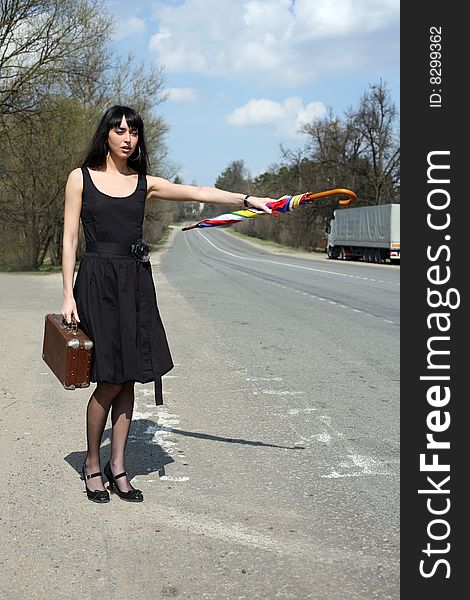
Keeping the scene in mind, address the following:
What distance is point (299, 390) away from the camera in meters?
7.48

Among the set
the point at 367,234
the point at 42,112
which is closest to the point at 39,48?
the point at 42,112

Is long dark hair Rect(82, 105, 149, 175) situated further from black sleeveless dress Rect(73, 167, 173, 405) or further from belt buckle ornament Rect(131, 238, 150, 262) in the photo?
belt buckle ornament Rect(131, 238, 150, 262)

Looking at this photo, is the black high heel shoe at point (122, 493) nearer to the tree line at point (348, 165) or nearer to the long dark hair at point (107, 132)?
the long dark hair at point (107, 132)

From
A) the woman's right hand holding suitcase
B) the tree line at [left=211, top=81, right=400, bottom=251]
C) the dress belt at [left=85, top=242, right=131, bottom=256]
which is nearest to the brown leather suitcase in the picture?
the woman's right hand holding suitcase

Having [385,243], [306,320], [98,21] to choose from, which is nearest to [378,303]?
[306,320]

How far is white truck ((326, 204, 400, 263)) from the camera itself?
4241 centimetres

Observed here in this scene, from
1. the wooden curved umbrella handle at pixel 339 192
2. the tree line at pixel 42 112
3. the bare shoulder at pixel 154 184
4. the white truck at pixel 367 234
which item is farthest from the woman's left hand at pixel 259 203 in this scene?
the white truck at pixel 367 234

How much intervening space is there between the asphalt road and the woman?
440mm

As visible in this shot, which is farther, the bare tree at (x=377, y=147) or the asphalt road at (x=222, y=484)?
the bare tree at (x=377, y=147)

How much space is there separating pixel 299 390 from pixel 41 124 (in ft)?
75.0

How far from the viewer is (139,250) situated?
4469 mm

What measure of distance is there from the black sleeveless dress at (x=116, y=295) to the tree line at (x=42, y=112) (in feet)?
65.9

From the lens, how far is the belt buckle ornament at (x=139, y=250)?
446cm

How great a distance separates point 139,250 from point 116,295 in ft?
0.94
